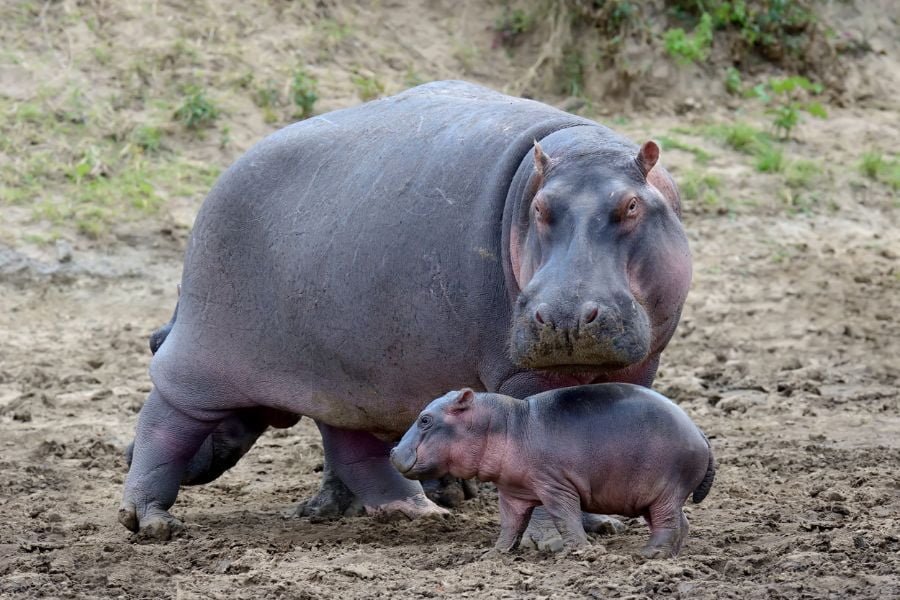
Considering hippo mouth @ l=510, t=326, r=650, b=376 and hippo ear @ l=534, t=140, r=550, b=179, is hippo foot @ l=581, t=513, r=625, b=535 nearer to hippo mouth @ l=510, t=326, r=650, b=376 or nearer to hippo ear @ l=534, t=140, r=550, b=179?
hippo mouth @ l=510, t=326, r=650, b=376

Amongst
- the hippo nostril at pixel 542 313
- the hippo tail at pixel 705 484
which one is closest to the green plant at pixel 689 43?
the hippo tail at pixel 705 484

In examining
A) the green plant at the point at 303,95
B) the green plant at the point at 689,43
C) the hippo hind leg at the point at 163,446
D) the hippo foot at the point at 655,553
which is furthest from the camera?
the green plant at the point at 689,43

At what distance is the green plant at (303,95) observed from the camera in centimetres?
1213

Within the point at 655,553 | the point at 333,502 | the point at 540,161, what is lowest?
the point at 333,502

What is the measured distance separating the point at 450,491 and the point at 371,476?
0.40m

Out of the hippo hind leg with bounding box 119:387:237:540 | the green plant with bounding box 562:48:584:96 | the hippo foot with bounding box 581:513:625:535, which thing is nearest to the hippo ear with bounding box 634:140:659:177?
the hippo foot with bounding box 581:513:625:535

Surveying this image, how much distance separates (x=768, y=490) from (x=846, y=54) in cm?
862

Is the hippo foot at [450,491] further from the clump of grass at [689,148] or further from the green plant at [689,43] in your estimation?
the green plant at [689,43]

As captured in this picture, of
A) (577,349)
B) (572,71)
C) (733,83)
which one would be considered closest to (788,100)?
(733,83)

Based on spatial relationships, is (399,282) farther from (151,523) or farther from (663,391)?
(663,391)

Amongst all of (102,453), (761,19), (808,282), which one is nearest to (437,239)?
(102,453)

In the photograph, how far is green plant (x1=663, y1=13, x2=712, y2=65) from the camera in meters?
13.4

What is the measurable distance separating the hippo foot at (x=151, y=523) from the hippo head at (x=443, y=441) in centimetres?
137

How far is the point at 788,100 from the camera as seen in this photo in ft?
44.2
